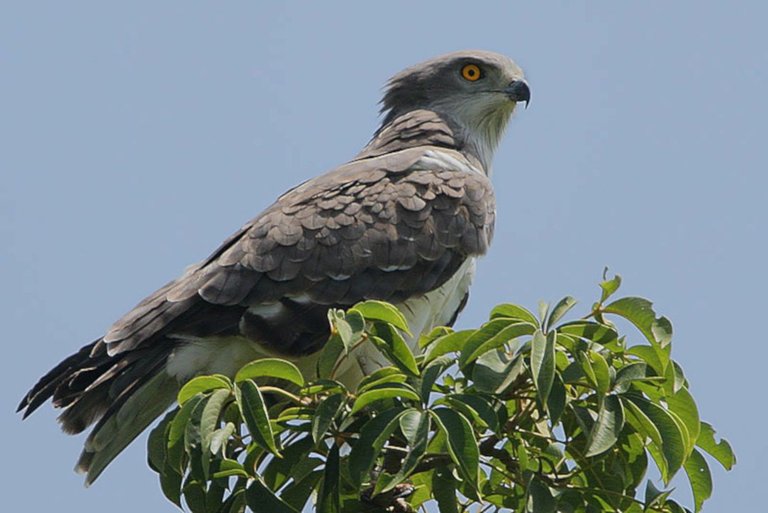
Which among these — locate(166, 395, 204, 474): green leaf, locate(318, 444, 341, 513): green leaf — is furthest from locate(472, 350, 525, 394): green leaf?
locate(166, 395, 204, 474): green leaf

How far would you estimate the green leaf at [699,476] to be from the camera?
13.6ft

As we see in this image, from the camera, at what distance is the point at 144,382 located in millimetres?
5516

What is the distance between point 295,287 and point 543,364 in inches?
89.9

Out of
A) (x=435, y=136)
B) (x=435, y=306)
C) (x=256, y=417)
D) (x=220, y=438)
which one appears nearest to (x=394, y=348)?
(x=256, y=417)

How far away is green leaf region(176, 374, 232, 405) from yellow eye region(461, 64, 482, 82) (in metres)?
4.13

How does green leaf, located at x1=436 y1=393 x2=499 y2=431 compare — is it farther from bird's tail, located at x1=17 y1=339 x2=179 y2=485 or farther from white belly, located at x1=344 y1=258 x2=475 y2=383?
bird's tail, located at x1=17 y1=339 x2=179 y2=485

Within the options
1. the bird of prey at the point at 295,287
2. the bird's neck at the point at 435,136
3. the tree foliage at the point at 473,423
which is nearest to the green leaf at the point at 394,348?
the tree foliage at the point at 473,423

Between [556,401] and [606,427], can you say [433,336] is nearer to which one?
[556,401]

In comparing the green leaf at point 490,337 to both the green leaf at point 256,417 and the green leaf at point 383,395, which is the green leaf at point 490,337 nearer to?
the green leaf at point 383,395

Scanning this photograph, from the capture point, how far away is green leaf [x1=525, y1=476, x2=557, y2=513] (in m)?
3.83

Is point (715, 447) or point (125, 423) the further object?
point (125, 423)

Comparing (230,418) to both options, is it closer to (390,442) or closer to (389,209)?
(390,442)

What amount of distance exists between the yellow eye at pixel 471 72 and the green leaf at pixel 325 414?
13.4 feet

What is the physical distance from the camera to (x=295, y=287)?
19.0ft
